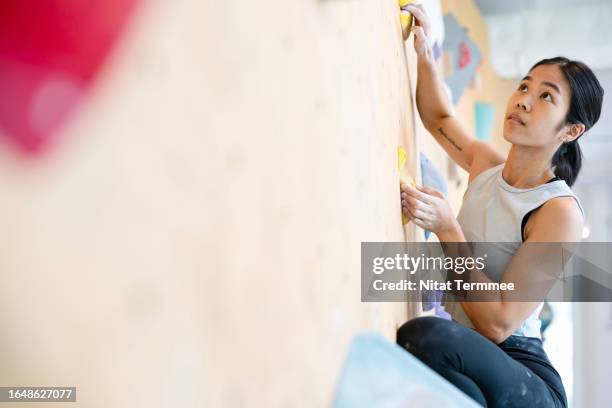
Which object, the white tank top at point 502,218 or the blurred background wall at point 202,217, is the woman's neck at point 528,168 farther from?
the blurred background wall at point 202,217

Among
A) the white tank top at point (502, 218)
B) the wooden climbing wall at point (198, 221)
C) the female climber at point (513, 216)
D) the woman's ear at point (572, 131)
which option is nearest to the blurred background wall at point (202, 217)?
the wooden climbing wall at point (198, 221)

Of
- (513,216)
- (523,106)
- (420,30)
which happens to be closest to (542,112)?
(523,106)

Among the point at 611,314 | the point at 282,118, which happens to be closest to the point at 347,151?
the point at 282,118

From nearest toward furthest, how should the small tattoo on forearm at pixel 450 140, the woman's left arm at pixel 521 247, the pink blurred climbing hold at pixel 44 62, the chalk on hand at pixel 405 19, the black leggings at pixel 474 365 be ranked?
1. the pink blurred climbing hold at pixel 44 62
2. the black leggings at pixel 474 365
3. the woman's left arm at pixel 521 247
4. the chalk on hand at pixel 405 19
5. the small tattoo on forearm at pixel 450 140

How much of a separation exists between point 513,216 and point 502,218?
26 mm

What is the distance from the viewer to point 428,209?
4.09 feet

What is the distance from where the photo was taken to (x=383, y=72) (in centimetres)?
123

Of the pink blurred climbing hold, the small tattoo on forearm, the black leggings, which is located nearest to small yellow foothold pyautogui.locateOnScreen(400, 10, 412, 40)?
the small tattoo on forearm

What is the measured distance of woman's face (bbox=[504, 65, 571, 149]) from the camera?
4.25 feet

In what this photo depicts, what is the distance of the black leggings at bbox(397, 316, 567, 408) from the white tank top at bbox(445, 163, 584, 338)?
0.67 ft

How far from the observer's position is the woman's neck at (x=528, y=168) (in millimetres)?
1320

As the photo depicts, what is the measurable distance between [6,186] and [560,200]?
40.6 inches

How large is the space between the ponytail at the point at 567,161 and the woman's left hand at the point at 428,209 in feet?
0.87

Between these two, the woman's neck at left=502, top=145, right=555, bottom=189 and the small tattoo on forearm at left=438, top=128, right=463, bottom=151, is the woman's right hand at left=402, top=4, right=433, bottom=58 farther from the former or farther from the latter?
the woman's neck at left=502, top=145, right=555, bottom=189
